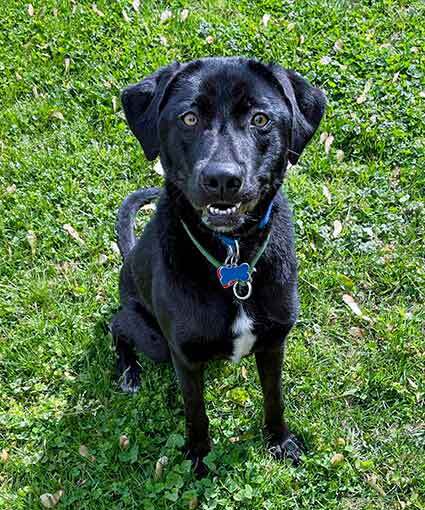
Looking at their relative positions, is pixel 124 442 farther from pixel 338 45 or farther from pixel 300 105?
Result: pixel 338 45

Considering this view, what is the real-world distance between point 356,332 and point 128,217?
1.43m

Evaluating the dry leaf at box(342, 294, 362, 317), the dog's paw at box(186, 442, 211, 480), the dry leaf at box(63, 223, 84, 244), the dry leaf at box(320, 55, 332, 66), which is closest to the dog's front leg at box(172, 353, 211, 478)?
the dog's paw at box(186, 442, 211, 480)

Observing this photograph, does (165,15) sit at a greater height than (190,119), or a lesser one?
lesser

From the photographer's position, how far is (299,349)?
4.16 meters

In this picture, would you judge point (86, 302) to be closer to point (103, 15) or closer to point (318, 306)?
point (318, 306)

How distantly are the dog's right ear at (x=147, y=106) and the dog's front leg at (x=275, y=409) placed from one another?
3.59ft

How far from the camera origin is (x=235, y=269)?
10.2 feet

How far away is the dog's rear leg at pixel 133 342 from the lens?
4031 millimetres

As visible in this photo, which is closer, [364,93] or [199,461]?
[199,461]

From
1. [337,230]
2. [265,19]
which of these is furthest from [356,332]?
[265,19]

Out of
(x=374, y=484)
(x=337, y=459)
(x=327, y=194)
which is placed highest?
(x=327, y=194)

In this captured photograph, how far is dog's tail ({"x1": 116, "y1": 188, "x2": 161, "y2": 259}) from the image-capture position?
13.9 feet

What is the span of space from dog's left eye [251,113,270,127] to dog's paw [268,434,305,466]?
167 centimetres

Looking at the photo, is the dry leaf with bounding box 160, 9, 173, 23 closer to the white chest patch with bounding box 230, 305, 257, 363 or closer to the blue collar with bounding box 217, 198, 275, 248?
the blue collar with bounding box 217, 198, 275, 248
